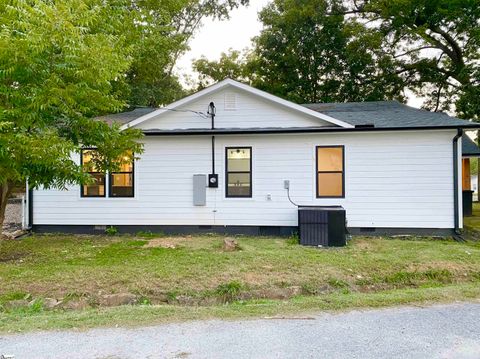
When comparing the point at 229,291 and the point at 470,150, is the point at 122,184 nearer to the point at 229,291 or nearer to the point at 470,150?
the point at 229,291

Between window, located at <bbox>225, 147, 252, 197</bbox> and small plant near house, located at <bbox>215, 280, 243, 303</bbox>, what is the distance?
14.9 feet

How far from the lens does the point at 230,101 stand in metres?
9.83

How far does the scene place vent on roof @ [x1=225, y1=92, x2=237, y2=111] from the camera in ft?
32.1

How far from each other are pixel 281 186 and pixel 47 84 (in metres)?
5.91

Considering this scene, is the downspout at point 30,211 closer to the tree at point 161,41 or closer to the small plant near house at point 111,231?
the small plant near house at point 111,231

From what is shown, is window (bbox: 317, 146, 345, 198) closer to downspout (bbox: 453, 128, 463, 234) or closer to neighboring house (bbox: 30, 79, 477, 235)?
neighboring house (bbox: 30, 79, 477, 235)

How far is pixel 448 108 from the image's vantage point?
19844mm

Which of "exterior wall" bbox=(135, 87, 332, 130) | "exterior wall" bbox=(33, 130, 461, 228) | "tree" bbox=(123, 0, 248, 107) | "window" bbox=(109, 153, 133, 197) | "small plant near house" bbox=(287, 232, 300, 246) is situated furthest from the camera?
"tree" bbox=(123, 0, 248, 107)

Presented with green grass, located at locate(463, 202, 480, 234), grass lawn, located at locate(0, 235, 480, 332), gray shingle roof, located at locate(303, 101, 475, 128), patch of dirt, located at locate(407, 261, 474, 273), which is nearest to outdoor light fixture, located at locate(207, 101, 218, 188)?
grass lawn, located at locate(0, 235, 480, 332)

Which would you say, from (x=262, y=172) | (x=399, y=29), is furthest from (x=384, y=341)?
(x=399, y=29)

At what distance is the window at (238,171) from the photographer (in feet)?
31.2

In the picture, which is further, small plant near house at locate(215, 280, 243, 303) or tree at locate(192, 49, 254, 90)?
tree at locate(192, 49, 254, 90)

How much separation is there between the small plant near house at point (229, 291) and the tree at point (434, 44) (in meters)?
14.7

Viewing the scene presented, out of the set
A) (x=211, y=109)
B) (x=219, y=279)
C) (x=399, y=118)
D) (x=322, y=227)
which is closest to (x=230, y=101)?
(x=211, y=109)
